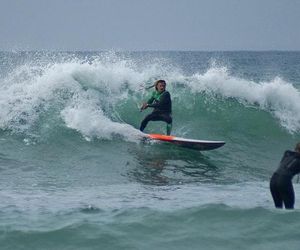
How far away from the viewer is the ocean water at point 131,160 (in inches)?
247

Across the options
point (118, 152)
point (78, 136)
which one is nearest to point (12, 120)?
point (78, 136)

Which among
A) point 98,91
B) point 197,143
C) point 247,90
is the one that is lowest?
point 197,143

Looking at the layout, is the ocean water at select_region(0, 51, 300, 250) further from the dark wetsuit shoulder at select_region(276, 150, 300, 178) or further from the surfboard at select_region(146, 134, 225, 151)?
the dark wetsuit shoulder at select_region(276, 150, 300, 178)

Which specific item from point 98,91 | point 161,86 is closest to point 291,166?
point 161,86

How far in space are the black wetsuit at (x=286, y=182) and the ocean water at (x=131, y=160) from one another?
1.17ft

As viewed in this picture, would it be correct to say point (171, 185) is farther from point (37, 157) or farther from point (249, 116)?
point (249, 116)

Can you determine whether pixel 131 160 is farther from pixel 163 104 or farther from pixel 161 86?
pixel 161 86

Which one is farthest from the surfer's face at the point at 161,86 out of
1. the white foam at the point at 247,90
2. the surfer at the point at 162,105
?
the white foam at the point at 247,90

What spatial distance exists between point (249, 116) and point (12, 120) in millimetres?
6911

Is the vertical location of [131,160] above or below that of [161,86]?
below

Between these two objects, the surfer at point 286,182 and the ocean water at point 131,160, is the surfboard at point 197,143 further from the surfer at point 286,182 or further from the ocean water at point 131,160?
the surfer at point 286,182

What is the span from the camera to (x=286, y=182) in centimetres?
745

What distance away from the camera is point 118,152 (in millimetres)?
12703

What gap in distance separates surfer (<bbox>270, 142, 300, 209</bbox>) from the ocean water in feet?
1.17
